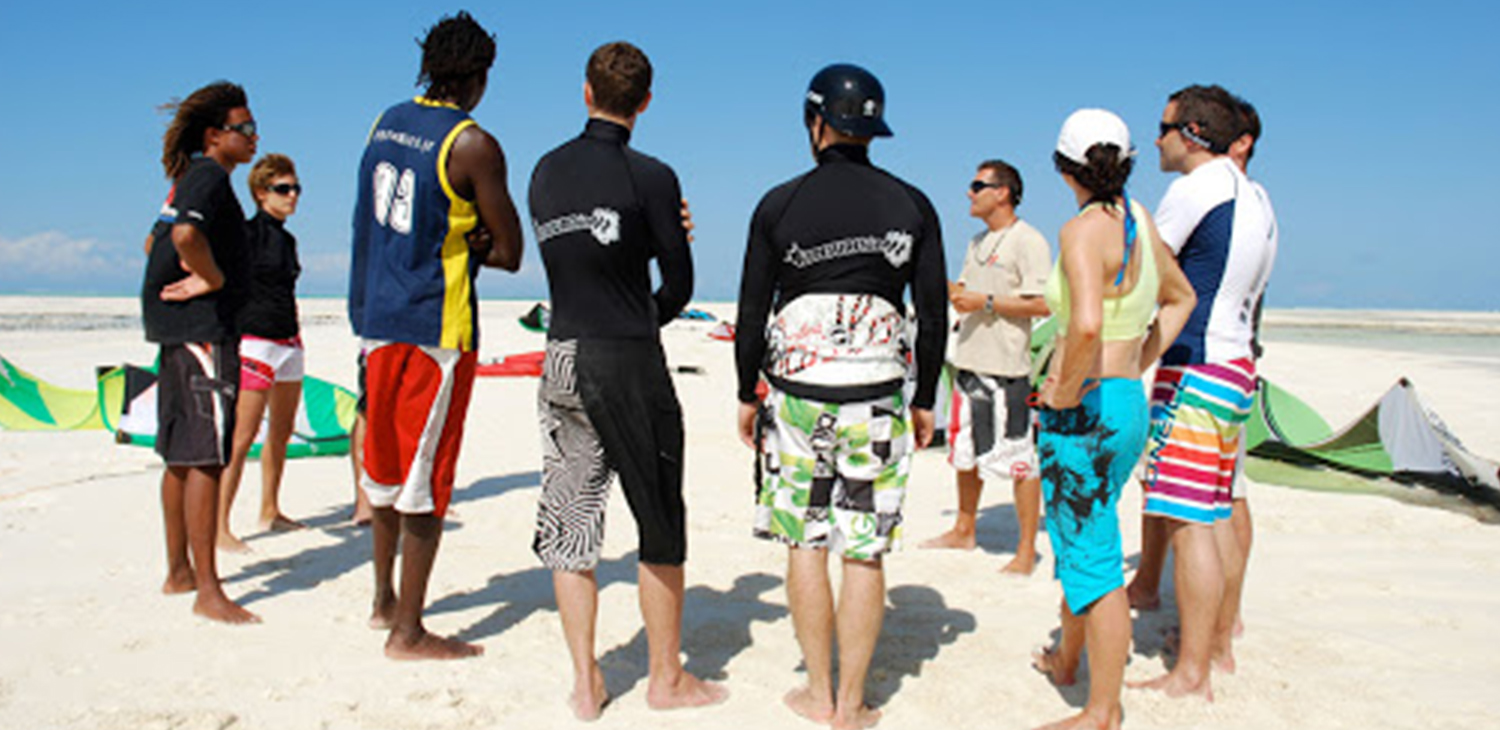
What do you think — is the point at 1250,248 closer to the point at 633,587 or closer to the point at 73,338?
the point at 633,587

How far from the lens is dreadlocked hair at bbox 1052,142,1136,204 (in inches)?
132

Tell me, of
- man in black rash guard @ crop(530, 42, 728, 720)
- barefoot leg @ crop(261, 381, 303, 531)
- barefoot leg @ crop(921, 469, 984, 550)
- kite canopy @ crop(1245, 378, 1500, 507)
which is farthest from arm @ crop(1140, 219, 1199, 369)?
barefoot leg @ crop(261, 381, 303, 531)

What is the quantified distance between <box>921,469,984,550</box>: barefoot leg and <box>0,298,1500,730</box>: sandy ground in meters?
0.15

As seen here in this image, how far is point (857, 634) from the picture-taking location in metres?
3.50

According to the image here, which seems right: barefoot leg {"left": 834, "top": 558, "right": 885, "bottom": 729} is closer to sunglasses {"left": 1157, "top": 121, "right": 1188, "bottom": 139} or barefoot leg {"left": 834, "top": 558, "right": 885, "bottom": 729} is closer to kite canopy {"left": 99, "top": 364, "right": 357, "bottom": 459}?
sunglasses {"left": 1157, "top": 121, "right": 1188, "bottom": 139}

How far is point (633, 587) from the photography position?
5.16 m

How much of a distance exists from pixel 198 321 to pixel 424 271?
139cm

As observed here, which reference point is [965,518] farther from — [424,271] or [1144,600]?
[424,271]

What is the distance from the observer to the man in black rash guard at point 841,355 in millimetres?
3461

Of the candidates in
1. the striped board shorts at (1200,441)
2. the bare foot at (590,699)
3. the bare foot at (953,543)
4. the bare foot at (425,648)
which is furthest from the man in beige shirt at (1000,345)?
the bare foot at (425,648)

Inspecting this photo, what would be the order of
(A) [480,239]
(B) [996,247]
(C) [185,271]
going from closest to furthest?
(A) [480,239] < (C) [185,271] < (B) [996,247]

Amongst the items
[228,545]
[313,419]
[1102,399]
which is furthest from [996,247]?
[313,419]

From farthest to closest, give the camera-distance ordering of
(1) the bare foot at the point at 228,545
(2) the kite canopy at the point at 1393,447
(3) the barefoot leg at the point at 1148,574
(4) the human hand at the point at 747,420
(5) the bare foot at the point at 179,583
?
(2) the kite canopy at the point at 1393,447
(1) the bare foot at the point at 228,545
(3) the barefoot leg at the point at 1148,574
(5) the bare foot at the point at 179,583
(4) the human hand at the point at 747,420

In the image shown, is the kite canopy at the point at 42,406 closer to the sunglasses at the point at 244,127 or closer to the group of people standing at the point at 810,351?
the sunglasses at the point at 244,127
